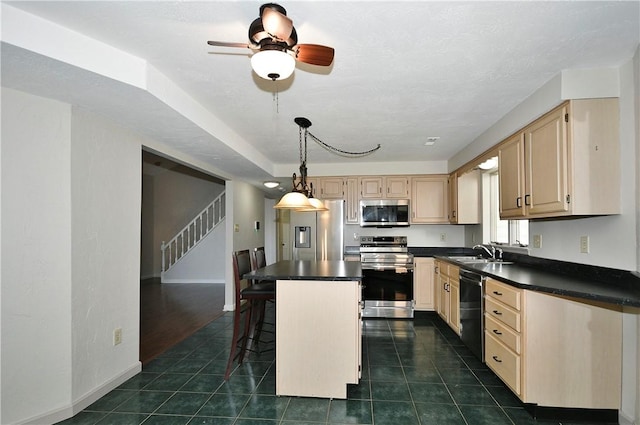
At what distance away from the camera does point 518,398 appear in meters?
2.35

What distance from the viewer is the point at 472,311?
3125 mm

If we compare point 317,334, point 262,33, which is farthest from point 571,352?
point 262,33

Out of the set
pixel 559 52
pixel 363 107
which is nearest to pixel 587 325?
pixel 559 52

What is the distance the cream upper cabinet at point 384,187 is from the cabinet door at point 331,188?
0.33 meters

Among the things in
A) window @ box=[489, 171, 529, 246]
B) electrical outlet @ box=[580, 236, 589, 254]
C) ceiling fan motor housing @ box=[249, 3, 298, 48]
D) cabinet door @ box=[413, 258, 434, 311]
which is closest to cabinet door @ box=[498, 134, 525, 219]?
electrical outlet @ box=[580, 236, 589, 254]

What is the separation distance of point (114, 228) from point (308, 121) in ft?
6.28

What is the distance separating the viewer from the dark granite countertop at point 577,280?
181 cm

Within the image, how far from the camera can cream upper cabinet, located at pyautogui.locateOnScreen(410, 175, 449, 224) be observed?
5051mm

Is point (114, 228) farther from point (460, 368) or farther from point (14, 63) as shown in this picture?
point (460, 368)

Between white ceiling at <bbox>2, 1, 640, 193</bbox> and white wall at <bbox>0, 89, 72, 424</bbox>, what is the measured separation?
0.22 meters

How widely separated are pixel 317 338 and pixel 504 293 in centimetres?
146

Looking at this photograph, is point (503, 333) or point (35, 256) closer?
point (35, 256)

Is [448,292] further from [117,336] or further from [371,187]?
[117,336]

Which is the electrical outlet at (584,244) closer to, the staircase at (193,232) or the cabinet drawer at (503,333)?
the cabinet drawer at (503,333)
